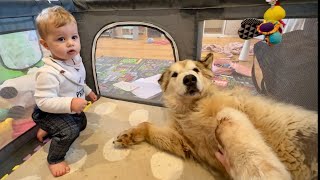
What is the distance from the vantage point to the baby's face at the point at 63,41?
944 millimetres

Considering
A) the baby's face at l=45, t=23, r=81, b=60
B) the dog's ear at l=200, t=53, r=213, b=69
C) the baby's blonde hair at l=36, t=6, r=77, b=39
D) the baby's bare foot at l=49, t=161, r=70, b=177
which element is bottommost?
the baby's bare foot at l=49, t=161, r=70, b=177

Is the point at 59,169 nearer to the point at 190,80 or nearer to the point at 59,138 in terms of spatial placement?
the point at 59,138

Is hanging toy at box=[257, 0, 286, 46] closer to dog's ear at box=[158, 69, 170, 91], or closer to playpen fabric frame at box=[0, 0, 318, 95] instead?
playpen fabric frame at box=[0, 0, 318, 95]

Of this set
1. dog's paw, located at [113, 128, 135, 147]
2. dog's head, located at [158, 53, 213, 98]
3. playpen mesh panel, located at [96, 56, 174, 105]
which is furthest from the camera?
playpen mesh panel, located at [96, 56, 174, 105]

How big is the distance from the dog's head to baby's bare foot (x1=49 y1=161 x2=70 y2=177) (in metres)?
0.57

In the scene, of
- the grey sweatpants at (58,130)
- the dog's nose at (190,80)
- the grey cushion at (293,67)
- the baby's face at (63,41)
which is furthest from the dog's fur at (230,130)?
the baby's face at (63,41)

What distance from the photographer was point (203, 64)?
3.67ft

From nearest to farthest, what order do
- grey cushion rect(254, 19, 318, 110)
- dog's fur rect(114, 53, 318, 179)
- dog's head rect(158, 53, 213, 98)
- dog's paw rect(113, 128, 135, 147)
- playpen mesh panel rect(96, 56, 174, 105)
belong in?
dog's fur rect(114, 53, 318, 179), grey cushion rect(254, 19, 318, 110), dog's head rect(158, 53, 213, 98), dog's paw rect(113, 128, 135, 147), playpen mesh panel rect(96, 56, 174, 105)

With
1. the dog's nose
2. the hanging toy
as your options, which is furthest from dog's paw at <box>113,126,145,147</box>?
the hanging toy

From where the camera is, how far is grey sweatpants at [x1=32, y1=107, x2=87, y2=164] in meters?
1.00

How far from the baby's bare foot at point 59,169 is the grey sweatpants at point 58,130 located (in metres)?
0.02

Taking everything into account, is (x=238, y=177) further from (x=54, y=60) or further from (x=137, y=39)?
(x=137, y=39)

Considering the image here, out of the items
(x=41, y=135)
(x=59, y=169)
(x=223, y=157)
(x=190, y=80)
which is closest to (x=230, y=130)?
(x=223, y=157)

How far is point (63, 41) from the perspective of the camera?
3.20 feet
